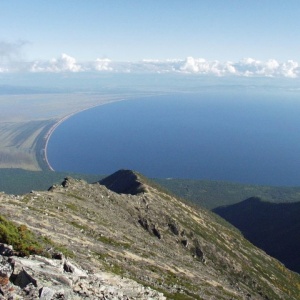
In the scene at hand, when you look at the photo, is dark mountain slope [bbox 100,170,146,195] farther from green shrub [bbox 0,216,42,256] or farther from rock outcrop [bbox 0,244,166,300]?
rock outcrop [bbox 0,244,166,300]

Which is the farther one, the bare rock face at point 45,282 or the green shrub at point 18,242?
the green shrub at point 18,242

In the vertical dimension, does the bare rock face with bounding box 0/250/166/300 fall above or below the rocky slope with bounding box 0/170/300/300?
above

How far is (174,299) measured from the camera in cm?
5356

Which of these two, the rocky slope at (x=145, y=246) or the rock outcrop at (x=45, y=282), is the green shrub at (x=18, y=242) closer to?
the rock outcrop at (x=45, y=282)

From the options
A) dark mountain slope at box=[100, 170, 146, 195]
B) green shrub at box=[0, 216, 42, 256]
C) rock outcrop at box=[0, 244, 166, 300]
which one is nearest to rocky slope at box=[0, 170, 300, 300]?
rock outcrop at box=[0, 244, 166, 300]

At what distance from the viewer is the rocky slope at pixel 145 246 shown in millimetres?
56062

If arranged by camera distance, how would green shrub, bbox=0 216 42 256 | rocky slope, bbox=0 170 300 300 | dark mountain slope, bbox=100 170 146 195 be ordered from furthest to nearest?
dark mountain slope, bbox=100 170 146 195 → rocky slope, bbox=0 170 300 300 → green shrub, bbox=0 216 42 256

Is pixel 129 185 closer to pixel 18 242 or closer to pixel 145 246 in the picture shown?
pixel 145 246

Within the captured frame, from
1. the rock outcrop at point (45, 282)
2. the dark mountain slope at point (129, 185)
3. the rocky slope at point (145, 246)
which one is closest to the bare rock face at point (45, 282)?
the rock outcrop at point (45, 282)

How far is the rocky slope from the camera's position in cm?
5606

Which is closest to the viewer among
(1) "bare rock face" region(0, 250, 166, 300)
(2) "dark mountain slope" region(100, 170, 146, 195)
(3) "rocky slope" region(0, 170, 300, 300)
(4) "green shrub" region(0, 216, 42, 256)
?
(1) "bare rock face" region(0, 250, 166, 300)

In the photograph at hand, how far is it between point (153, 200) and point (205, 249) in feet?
100

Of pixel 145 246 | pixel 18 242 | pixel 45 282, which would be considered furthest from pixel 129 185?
pixel 45 282

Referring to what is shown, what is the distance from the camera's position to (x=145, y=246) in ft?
263
